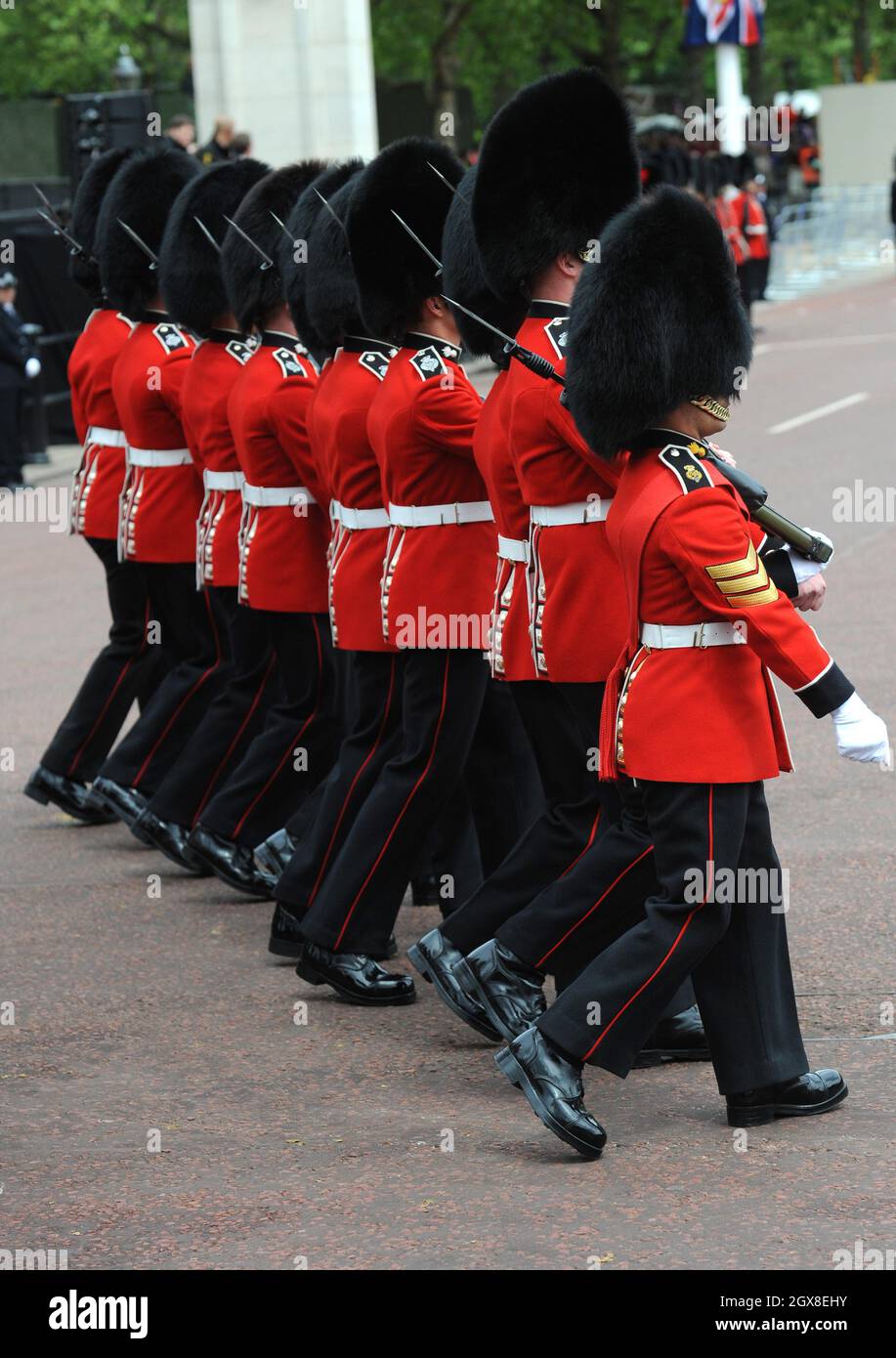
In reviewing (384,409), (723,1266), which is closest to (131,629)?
(384,409)

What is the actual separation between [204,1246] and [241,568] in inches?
102

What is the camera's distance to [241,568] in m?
6.16

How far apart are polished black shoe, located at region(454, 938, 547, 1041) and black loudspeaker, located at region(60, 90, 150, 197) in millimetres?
13287

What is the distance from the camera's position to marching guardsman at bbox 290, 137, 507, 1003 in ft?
16.9

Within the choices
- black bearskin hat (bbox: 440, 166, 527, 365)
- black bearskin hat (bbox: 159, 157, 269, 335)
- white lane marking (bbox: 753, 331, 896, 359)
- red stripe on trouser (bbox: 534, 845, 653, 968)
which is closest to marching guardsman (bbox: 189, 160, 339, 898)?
Answer: black bearskin hat (bbox: 159, 157, 269, 335)

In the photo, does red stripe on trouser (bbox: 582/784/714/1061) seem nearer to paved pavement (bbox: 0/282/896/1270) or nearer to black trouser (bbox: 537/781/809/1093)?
black trouser (bbox: 537/781/809/1093)

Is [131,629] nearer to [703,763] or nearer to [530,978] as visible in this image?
[530,978]

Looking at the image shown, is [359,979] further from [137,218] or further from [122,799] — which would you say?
[137,218]

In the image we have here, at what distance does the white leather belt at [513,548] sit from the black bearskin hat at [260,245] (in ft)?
4.84

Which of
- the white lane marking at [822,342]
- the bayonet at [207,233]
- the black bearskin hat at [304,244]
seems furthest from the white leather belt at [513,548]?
the white lane marking at [822,342]

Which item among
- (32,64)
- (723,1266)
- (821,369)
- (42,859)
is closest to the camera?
(723,1266)

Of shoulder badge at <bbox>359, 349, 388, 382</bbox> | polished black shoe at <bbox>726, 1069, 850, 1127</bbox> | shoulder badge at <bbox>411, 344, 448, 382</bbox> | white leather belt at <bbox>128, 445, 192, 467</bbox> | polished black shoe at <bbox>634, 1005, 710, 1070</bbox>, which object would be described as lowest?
polished black shoe at <bbox>634, 1005, 710, 1070</bbox>

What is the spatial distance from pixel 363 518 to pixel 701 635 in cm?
149

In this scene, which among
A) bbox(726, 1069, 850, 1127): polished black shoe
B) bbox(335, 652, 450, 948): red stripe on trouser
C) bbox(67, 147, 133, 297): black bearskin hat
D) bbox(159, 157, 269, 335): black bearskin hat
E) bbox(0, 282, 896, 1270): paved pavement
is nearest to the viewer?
bbox(0, 282, 896, 1270): paved pavement
